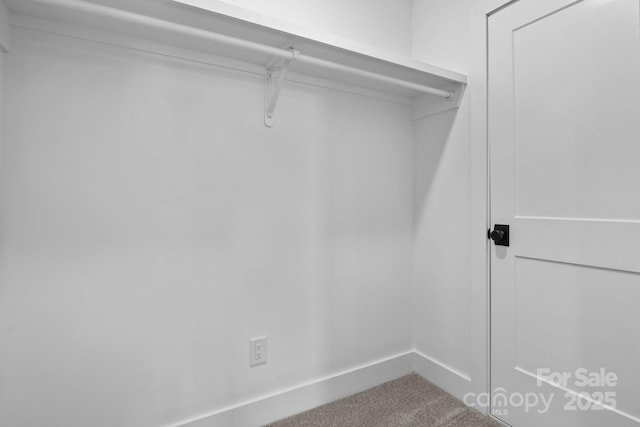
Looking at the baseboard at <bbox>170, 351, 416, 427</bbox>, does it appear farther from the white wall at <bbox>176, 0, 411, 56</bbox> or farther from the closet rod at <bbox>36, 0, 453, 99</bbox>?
the white wall at <bbox>176, 0, 411, 56</bbox>

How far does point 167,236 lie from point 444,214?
1335 mm

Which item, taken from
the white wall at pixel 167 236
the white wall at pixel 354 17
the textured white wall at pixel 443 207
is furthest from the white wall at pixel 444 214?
the white wall at pixel 167 236

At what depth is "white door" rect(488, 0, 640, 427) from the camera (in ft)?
3.50

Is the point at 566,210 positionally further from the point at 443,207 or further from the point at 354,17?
the point at 354,17

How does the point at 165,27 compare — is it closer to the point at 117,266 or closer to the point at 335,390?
the point at 117,266

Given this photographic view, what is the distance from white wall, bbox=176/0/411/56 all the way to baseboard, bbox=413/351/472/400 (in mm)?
1747

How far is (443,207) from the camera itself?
1692 millimetres

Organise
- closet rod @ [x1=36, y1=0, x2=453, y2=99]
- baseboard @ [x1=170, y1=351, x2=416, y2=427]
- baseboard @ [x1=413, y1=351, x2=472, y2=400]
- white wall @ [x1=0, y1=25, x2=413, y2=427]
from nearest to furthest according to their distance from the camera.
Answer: closet rod @ [x1=36, y1=0, x2=453, y2=99], white wall @ [x1=0, y1=25, x2=413, y2=427], baseboard @ [x1=170, y1=351, x2=416, y2=427], baseboard @ [x1=413, y1=351, x2=472, y2=400]

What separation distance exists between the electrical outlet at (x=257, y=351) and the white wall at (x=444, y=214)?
92cm

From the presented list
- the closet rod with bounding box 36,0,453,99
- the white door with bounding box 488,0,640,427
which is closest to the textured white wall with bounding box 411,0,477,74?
the white door with bounding box 488,0,640,427

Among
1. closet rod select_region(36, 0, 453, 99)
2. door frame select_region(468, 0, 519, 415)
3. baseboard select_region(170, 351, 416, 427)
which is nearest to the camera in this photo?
closet rod select_region(36, 0, 453, 99)

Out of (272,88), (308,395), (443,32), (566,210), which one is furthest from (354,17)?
(308,395)

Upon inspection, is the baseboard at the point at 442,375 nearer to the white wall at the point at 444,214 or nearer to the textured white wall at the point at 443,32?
→ the white wall at the point at 444,214

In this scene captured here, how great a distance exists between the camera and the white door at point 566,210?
42.0 inches
